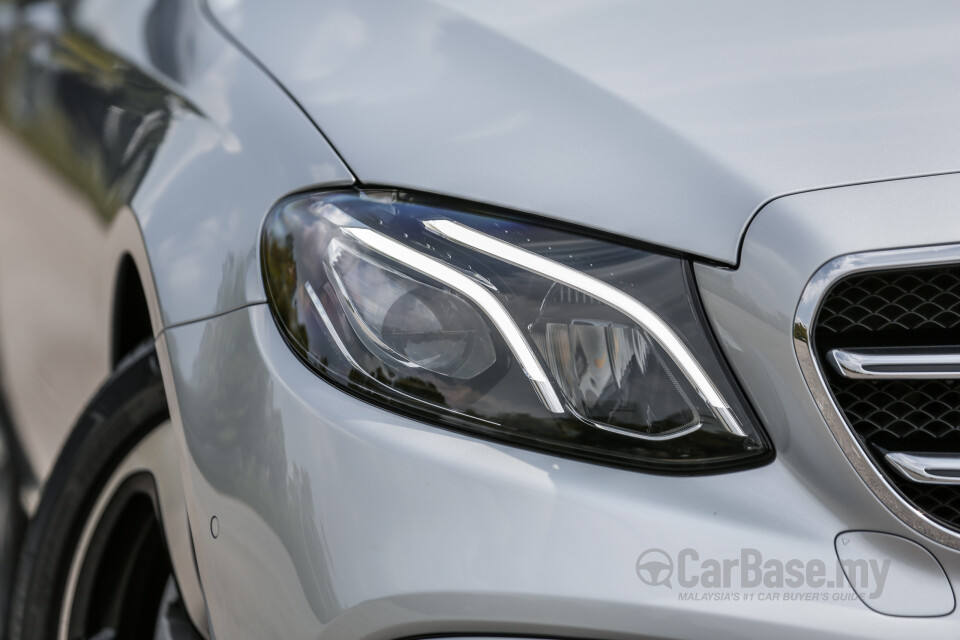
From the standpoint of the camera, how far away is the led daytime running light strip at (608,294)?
1044mm

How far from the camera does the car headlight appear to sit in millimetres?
1037

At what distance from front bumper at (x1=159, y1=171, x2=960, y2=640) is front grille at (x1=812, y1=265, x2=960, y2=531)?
0.14 ft

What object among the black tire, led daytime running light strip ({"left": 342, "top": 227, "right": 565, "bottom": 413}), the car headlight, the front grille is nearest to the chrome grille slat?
the front grille

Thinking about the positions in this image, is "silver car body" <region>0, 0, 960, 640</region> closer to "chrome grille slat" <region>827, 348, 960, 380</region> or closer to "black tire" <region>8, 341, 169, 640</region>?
"chrome grille slat" <region>827, 348, 960, 380</region>

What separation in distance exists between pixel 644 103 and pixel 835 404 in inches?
16.8

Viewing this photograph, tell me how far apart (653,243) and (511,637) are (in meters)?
0.46

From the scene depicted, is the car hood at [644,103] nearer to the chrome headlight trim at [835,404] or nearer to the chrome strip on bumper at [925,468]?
the chrome headlight trim at [835,404]

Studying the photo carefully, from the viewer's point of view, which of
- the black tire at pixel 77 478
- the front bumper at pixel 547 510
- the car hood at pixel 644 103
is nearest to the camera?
the front bumper at pixel 547 510

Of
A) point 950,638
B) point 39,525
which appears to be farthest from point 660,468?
point 39,525

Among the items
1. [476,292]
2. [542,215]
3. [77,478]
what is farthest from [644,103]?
[77,478]

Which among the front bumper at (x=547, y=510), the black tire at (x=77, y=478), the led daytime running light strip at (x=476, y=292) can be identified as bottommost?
the black tire at (x=77, y=478)

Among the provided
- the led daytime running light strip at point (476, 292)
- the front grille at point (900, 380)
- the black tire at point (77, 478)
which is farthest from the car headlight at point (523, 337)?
the black tire at point (77, 478)

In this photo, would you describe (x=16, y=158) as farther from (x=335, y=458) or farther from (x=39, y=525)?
(x=335, y=458)

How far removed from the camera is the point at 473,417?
1.04 m
